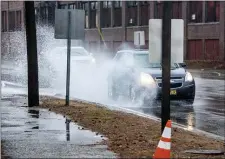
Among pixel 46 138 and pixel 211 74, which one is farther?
pixel 211 74

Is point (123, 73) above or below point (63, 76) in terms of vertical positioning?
above

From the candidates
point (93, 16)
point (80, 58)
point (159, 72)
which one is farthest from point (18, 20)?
point (159, 72)

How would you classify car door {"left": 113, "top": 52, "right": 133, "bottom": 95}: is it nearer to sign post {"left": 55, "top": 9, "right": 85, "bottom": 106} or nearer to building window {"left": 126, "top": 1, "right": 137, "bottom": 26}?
sign post {"left": 55, "top": 9, "right": 85, "bottom": 106}

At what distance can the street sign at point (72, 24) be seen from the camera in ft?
52.5

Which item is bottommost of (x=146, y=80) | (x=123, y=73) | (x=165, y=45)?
(x=146, y=80)

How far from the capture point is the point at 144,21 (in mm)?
58312

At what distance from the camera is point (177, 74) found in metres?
20.1

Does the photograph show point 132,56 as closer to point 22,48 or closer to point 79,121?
point 79,121

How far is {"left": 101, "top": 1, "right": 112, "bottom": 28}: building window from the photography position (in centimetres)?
6475

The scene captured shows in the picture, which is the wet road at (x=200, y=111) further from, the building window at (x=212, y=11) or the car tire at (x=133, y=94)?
the building window at (x=212, y=11)

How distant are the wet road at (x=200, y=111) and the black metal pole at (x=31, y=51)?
10.4 ft

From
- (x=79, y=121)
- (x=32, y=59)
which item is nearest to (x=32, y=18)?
(x=32, y=59)

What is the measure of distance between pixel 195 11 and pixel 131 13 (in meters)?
11.0

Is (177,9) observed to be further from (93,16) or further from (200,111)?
(200,111)
